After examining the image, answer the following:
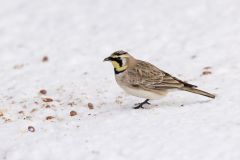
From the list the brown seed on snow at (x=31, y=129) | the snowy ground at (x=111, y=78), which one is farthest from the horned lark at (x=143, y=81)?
the brown seed on snow at (x=31, y=129)

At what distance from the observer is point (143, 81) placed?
9742 mm

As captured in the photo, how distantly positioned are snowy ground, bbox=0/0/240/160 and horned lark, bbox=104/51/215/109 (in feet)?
0.79

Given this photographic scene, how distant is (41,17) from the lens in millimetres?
15195

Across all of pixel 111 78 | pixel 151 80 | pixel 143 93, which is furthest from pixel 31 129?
pixel 111 78

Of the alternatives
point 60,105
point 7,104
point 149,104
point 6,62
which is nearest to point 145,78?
point 149,104

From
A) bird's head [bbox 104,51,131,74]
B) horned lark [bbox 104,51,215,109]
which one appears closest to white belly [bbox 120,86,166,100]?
horned lark [bbox 104,51,215,109]

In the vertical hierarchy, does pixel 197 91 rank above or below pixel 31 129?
above

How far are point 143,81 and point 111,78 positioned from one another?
2.04 m

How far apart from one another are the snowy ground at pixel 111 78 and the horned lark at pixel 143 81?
24 centimetres

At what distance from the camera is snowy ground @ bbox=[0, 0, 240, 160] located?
799 centimetres

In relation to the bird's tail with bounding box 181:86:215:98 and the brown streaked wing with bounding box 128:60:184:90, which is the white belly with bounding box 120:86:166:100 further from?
the bird's tail with bounding box 181:86:215:98

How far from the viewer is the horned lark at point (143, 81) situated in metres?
9.66

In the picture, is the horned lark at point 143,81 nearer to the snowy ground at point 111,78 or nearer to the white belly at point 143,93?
the white belly at point 143,93

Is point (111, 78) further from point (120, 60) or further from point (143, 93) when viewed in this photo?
point (143, 93)
